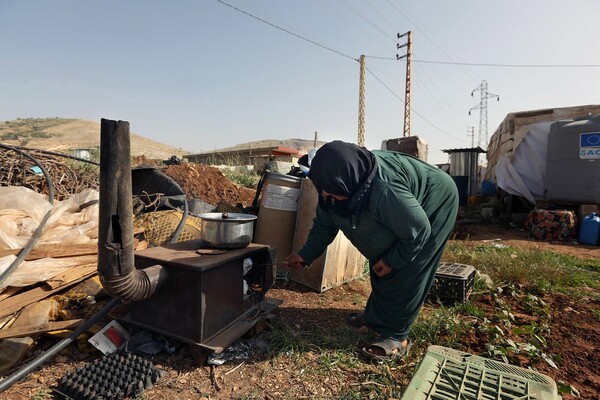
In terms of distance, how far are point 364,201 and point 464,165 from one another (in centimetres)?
1325

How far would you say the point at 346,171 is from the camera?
2164mm

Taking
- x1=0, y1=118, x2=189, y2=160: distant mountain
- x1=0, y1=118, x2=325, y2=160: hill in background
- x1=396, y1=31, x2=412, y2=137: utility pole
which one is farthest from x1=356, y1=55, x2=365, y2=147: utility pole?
x1=0, y1=118, x2=189, y2=160: distant mountain

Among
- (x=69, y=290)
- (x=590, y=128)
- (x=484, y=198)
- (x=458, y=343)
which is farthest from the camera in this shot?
(x=484, y=198)

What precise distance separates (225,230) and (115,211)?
0.82 metres

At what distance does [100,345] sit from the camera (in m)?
2.35

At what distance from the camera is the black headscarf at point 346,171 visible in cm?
217

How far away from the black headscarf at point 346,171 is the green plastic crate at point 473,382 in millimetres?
1045

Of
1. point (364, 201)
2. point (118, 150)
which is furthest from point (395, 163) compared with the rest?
point (118, 150)

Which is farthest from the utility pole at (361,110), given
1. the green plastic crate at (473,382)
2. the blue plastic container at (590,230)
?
the green plastic crate at (473,382)

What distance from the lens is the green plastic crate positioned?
1.68m

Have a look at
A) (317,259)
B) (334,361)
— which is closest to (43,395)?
(334,361)

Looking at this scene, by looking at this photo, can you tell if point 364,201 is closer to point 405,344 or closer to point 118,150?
point 405,344

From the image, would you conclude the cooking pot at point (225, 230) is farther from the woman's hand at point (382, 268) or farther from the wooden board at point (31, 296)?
the wooden board at point (31, 296)

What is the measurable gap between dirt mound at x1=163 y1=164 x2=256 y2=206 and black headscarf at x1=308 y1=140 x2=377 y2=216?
168 inches
